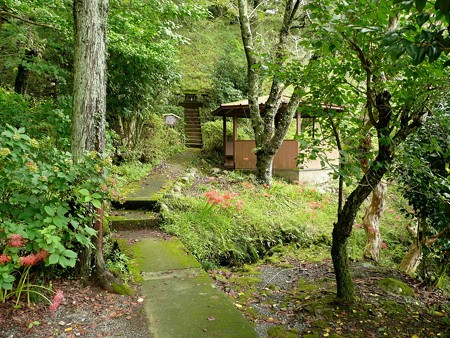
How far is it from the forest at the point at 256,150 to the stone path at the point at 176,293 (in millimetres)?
298

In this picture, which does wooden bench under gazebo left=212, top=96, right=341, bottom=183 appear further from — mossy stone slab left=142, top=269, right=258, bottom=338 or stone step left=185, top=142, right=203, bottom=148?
mossy stone slab left=142, top=269, right=258, bottom=338

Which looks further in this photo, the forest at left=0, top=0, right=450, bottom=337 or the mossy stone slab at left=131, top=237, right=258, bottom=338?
the mossy stone slab at left=131, top=237, right=258, bottom=338

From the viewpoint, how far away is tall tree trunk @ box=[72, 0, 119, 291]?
128 inches

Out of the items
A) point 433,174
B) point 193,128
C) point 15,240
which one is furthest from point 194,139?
point 15,240

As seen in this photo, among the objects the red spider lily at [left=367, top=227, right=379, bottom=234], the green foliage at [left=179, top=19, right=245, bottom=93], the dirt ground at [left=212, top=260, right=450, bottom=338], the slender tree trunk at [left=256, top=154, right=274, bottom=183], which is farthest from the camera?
the green foliage at [left=179, top=19, right=245, bottom=93]

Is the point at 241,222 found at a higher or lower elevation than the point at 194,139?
lower

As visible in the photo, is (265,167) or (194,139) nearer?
(265,167)

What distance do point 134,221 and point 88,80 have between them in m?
3.26

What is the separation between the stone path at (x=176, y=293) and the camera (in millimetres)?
2828

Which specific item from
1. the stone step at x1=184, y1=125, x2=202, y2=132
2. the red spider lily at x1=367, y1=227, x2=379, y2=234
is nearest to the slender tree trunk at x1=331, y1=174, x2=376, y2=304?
the red spider lily at x1=367, y1=227, x2=379, y2=234

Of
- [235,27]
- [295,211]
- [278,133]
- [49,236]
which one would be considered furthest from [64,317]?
[235,27]

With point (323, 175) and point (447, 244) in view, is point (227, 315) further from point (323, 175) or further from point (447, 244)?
point (323, 175)

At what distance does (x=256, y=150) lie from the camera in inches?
372

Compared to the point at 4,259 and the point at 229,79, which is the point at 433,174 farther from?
the point at 229,79
